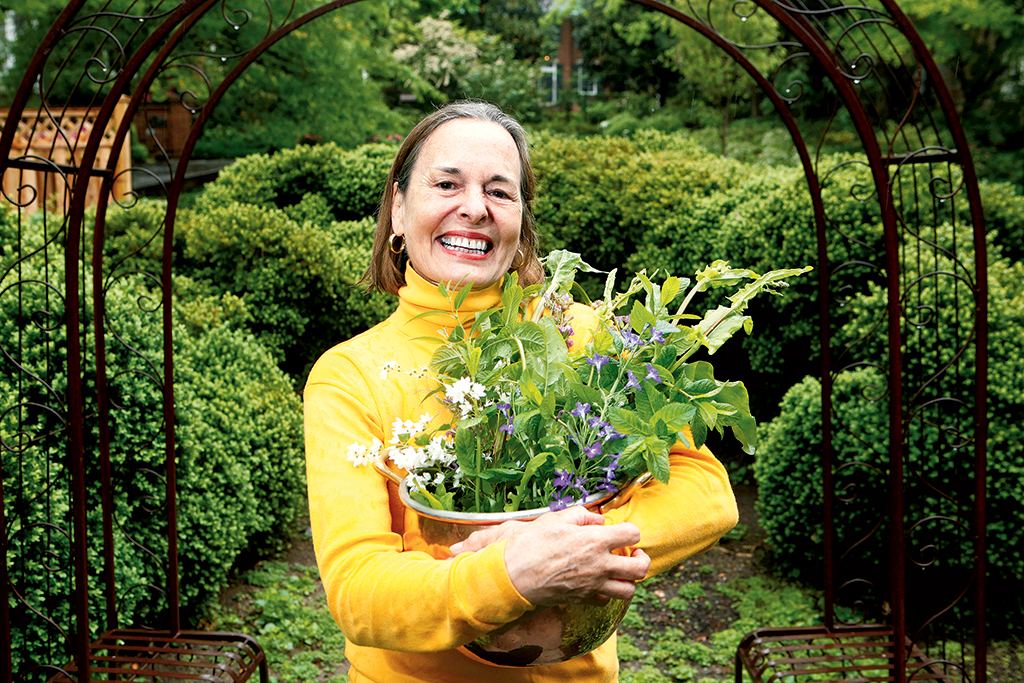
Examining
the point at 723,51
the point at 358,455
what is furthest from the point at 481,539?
the point at 723,51

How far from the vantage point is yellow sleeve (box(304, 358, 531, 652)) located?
113cm

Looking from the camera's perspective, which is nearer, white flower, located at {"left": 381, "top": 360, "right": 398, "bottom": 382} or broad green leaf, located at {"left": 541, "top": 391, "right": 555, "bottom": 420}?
broad green leaf, located at {"left": 541, "top": 391, "right": 555, "bottom": 420}

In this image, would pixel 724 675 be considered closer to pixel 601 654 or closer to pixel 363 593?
pixel 601 654

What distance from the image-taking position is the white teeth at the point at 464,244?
1.58 m

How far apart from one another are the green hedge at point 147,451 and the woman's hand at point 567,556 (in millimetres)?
1954

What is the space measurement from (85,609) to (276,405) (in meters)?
1.92

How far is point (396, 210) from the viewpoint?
1.78 m

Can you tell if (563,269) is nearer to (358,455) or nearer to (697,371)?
(697,371)

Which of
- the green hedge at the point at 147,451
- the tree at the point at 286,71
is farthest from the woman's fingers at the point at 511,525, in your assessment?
the tree at the point at 286,71

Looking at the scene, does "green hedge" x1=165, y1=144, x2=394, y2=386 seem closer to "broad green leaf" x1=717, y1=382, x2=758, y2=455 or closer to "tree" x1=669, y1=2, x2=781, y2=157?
"broad green leaf" x1=717, y1=382, x2=758, y2=455

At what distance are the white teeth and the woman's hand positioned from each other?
61 centimetres

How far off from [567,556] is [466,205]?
72 cm

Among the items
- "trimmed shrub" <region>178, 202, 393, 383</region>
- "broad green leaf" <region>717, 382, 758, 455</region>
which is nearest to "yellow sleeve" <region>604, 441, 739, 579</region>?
"broad green leaf" <region>717, 382, 758, 455</region>

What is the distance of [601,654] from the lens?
157 cm
